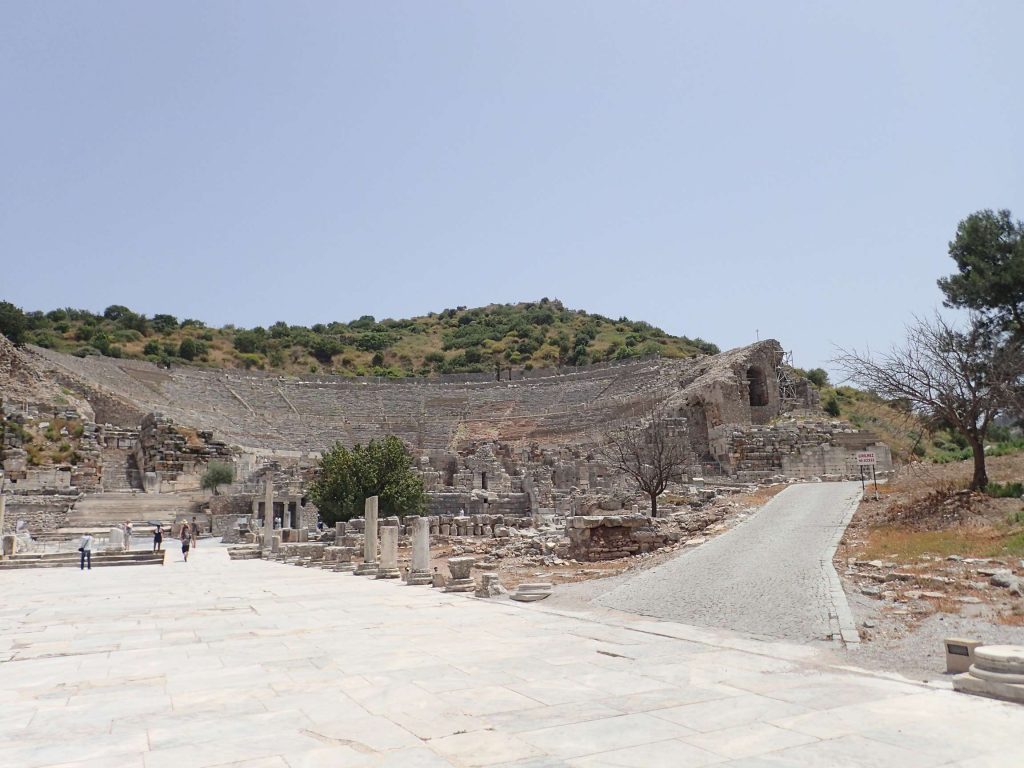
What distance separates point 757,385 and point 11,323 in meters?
53.6

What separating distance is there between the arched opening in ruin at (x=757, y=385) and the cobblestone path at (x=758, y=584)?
31.9 m

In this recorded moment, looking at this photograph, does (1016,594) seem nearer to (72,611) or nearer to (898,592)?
(898,592)

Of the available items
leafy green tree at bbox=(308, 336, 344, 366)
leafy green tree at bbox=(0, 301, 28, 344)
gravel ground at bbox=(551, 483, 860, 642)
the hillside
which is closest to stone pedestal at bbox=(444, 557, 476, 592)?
gravel ground at bbox=(551, 483, 860, 642)

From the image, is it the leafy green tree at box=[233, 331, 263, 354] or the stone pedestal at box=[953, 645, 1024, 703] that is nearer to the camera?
the stone pedestal at box=[953, 645, 1024, 703]

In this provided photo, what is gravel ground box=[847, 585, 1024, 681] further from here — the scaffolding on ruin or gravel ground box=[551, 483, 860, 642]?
the scaffolding on ruin

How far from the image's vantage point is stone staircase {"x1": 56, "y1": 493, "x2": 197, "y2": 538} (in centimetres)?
3209

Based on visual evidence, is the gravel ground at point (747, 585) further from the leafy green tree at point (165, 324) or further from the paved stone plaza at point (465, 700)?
the leafy green tree at point (165, 324)

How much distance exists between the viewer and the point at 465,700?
5.41 metres

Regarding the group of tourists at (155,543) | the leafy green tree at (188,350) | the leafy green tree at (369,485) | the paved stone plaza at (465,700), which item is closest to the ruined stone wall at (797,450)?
the leafy green tree at (369,485)

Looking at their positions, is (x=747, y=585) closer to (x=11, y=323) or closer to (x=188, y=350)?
(x=11, y=323)

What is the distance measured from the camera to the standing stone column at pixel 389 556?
660 inches

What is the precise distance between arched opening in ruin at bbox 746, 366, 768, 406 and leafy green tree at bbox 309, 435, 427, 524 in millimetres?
26854

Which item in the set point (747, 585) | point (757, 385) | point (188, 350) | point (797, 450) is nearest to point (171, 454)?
point (797, 450)

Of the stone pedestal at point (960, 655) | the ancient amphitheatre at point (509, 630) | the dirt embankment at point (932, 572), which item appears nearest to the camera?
the ancient amphitheatre at point (509, 630)
